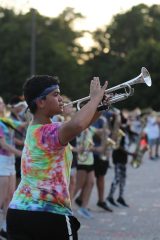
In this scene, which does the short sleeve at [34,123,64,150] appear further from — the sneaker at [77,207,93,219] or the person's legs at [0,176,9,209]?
the sneaker at [77,207,93,219]

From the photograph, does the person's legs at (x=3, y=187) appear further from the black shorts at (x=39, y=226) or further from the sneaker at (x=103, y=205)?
the black shorts at (x=39, y=226)

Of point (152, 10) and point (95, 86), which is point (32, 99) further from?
point (152, 10)

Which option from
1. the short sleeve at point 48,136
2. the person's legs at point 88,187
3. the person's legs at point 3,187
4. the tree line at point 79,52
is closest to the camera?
the short sleeve at point 48,136

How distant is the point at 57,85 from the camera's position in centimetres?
423

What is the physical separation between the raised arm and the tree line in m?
49.9

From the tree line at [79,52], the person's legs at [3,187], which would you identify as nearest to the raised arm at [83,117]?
the person's legs at [3,187]

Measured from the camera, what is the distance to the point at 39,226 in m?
4.07

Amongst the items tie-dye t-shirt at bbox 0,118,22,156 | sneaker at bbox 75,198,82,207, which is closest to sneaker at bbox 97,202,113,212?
sneaker at bbox 75,198,82,207

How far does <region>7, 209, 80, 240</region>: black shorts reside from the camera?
13.4 feet

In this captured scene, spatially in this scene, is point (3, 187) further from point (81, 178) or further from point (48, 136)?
point (48, 136)

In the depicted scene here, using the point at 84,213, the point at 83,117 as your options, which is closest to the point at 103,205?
the point at 84,213

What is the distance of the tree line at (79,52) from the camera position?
59969 mm

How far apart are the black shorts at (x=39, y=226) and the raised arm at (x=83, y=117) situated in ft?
1.54

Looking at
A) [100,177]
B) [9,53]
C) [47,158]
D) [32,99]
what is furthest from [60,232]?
[9,53]
